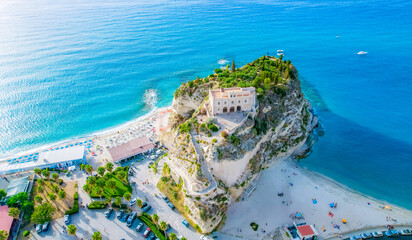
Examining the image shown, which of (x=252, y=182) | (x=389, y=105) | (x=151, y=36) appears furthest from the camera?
(x=151, y=36)

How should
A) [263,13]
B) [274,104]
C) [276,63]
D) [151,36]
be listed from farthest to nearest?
[263,13]
[151,36]
[276,63]
[274,104]

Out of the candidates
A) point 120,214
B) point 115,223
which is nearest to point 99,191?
point 120,214

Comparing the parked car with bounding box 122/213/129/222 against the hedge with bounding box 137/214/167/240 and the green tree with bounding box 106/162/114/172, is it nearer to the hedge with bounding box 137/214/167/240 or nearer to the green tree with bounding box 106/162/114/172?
the hedge with bounding box 137/214/167/240

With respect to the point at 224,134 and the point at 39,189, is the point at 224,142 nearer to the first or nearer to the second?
the point at 224,134

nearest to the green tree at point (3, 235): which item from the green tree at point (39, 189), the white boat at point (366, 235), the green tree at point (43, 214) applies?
the green tree at point (43, 214)

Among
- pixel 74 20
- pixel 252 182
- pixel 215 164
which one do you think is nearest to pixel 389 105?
pixel 252 182

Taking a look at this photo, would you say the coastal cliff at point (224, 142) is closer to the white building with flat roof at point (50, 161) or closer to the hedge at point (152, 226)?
the hedge at point (152, 226)

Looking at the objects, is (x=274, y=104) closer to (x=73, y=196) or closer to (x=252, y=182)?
(x=252, y=182)

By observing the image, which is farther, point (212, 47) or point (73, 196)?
point (212, 47)
